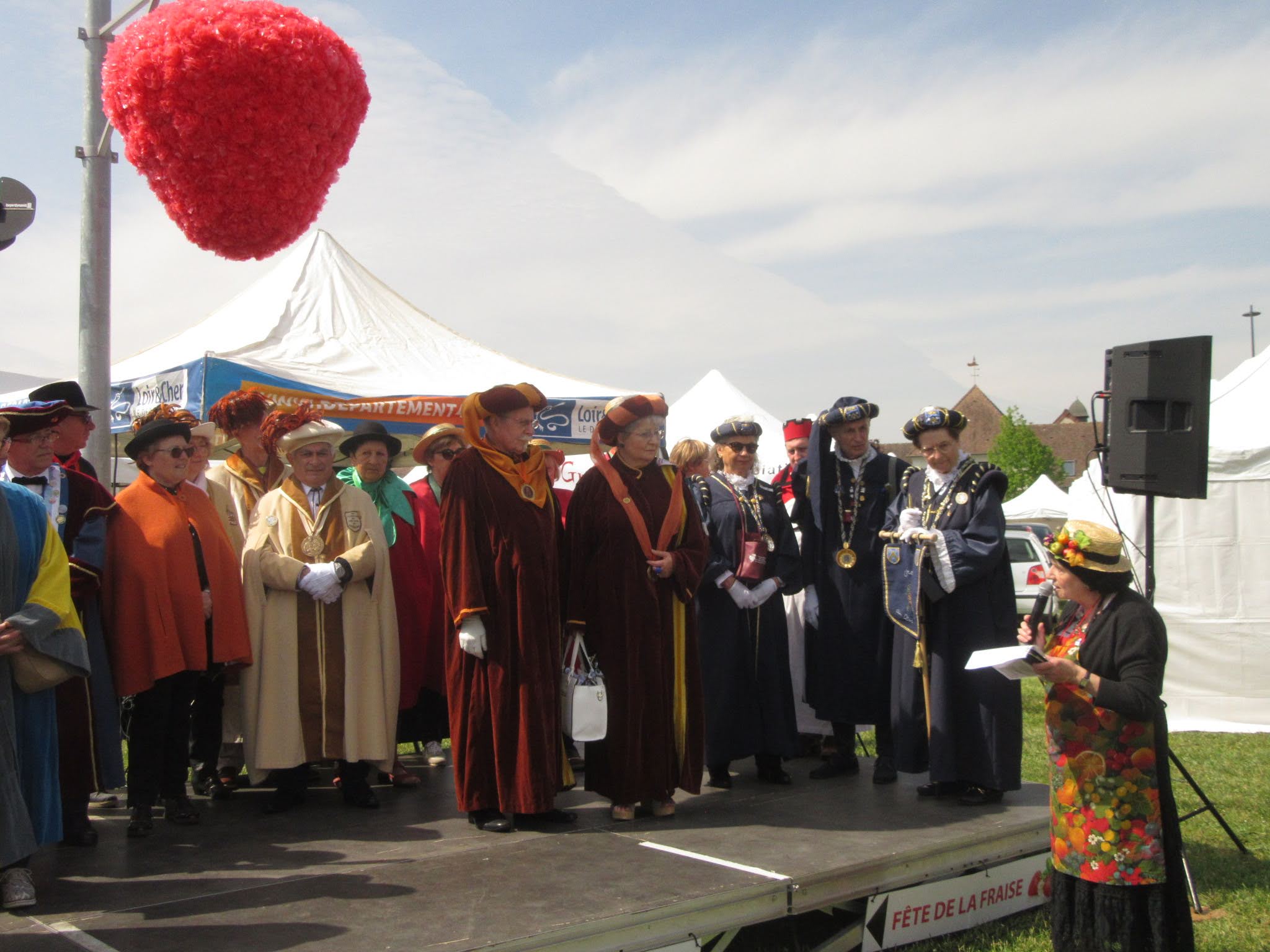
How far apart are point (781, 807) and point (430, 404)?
521 centimetres

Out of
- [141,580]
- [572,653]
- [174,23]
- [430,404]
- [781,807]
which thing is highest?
[174,23]

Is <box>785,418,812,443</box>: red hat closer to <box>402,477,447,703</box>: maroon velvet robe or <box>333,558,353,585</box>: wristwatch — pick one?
<box>402,477,447,703</box>: maroon velvet robe

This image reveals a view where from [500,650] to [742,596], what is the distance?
129cm

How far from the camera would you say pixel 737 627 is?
5375mm

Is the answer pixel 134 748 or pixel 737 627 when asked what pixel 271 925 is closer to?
pixel 134 748

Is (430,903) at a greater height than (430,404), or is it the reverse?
(430,404)

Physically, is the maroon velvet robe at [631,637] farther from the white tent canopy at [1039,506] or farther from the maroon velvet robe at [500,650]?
the white tent canopy at [1039,506]

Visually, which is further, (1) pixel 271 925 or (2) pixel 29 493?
(2) pixel 29 493

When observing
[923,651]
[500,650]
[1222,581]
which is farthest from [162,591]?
[1222,581]

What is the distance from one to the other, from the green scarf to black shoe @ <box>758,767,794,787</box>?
7.02ft

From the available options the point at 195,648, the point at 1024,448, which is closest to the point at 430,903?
the point at 195,648

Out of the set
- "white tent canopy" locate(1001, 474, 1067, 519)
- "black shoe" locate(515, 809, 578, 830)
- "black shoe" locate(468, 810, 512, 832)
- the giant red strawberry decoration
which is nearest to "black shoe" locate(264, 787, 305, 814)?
"black shoe" locate(468, 810, 512, 832)

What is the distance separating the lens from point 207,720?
5.05 m

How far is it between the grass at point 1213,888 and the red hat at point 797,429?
8.53ft
